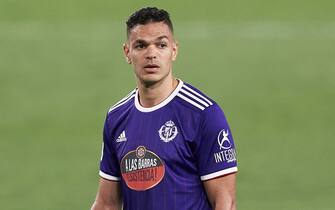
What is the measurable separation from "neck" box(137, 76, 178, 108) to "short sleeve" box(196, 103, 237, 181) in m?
0.32

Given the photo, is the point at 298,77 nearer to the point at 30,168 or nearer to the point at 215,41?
the point at 215,41

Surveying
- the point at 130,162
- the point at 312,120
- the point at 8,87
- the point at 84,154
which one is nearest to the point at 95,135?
the point at 84,154

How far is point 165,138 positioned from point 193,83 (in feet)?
26.3

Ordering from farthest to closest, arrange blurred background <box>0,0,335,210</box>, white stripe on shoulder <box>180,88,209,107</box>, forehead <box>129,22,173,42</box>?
blurred background <box>0,0,335,210</box> → forehead <box>129,22,173,42</box> → white stripe on shoulder <box>180,88,209,107</box>

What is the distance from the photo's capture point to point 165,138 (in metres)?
6.45

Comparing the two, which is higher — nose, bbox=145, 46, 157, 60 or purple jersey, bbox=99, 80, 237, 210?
nose, bbox=145, 46, 157, 60

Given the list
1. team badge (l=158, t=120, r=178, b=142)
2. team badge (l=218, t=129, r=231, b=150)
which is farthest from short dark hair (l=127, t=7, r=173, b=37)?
team badge (l=218, t=129, r=231, b=150)

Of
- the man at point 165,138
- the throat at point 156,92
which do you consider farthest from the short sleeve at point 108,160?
the throat at point 156,92

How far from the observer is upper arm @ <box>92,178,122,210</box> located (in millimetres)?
6914

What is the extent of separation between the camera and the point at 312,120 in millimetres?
13664

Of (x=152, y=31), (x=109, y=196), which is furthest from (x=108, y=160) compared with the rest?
(x=152, y=31)

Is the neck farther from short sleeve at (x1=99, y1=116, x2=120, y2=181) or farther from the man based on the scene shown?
short sleeve at (x1=99, y1=116, x2=120, y2=181)

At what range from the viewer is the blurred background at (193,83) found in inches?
477

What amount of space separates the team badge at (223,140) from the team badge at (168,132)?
270 millimetres
